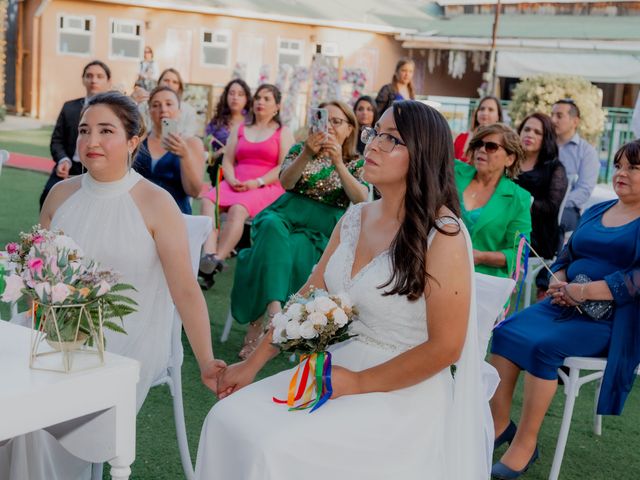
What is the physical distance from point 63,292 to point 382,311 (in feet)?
3.13

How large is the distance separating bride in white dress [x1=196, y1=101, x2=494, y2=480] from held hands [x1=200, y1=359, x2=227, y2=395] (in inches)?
1.3

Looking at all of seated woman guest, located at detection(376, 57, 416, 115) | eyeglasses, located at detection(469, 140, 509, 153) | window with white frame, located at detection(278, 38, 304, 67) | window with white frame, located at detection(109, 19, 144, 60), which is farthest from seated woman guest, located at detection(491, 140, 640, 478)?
window with white frame, located at detection(278, 38, 304, 67)

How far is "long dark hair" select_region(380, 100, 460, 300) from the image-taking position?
7.93ft

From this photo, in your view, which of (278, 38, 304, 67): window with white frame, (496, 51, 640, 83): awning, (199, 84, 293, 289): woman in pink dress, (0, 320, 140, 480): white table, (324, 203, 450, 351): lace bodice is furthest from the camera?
(278, 38, 304, 67): window with white frame

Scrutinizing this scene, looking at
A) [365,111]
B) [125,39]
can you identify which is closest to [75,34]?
[125,39]

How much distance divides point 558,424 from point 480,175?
135 cm

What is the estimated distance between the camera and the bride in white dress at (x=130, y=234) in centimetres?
281

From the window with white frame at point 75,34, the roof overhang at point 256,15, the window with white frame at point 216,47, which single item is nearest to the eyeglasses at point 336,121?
the roof overhang at point 256,15

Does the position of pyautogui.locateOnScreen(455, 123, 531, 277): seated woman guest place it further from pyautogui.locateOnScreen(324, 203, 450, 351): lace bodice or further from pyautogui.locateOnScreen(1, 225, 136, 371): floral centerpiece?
pyautogui.locateOnScreen(1, 225, 136, 371): floral centerpiece

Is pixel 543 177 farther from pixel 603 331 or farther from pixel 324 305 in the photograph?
pixel 324 305

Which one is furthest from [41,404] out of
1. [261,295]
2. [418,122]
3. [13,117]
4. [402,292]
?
[13,117]

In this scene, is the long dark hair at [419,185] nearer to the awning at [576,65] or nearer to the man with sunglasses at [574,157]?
the man with sunglasses at [574,157]

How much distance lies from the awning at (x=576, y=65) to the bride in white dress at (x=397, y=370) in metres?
17.2

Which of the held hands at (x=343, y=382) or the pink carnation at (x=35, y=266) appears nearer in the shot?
the pink carnation at (x=35, y=266)
